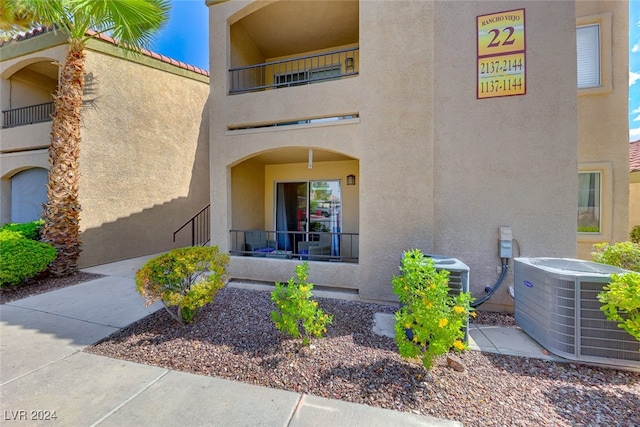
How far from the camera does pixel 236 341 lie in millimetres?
3719

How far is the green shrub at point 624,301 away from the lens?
279 cm

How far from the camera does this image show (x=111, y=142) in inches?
330

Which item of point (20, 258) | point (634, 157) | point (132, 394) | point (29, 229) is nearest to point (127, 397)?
point (132, 394)

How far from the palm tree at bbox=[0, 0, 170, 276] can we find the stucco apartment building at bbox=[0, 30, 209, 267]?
2.45 feet

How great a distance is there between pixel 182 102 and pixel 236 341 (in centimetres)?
1032

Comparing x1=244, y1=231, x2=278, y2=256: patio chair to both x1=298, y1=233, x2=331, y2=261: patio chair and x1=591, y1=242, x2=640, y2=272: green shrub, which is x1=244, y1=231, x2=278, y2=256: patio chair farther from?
x1=591, y1=242, x2=640, y2=272: green shrub

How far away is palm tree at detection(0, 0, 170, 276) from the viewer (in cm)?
670

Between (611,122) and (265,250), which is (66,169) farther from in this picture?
(611,122)

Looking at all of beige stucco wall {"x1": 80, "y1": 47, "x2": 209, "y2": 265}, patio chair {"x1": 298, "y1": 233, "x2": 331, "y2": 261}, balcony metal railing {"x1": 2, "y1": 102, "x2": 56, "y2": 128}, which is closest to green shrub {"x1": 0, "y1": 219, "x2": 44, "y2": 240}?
beige stucco wall {"x1": 80, "y1": 47, "x2": 209, "y2": 265}

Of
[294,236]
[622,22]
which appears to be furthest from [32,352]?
[622,22]

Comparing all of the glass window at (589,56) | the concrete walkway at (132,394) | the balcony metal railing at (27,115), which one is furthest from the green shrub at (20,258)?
the glass window at (589,56)

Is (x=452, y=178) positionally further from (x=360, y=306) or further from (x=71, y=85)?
(x=71, y=85)

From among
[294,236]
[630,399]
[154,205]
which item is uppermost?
[154,205]

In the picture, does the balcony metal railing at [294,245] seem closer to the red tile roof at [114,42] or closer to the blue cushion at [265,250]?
the blue cushion at [265,250]
